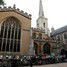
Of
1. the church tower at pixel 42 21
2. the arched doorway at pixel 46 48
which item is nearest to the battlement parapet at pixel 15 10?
the arched doorway at pixel 46 48

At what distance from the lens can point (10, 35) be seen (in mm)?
29875

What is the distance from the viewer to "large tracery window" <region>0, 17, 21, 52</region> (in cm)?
2917

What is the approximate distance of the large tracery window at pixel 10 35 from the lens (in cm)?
2917

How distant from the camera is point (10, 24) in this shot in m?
30.6

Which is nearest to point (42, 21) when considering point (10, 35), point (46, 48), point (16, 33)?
point (46, 48)

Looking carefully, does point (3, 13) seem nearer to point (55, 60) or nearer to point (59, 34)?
point (55, 60)

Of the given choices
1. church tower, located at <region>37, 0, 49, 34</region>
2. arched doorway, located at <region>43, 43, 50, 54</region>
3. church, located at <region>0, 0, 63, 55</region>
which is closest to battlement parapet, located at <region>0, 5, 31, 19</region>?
church, located at <region>0, 0, 63, 55</region>

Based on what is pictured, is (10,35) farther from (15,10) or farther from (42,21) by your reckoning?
(42,21)

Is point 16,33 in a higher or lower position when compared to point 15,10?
lower

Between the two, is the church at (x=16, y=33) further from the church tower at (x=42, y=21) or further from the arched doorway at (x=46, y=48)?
the church tower at (x=42, y=21)

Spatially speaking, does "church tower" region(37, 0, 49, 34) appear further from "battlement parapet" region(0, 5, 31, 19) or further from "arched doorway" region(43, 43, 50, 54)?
"battlement parapet" region(0, 5, 31, 19)

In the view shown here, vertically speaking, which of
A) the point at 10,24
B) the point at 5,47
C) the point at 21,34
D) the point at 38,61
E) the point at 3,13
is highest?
the point at 3,13

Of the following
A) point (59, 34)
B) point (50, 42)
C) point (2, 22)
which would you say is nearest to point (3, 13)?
point (2, 22)

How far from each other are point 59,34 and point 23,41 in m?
24.8
